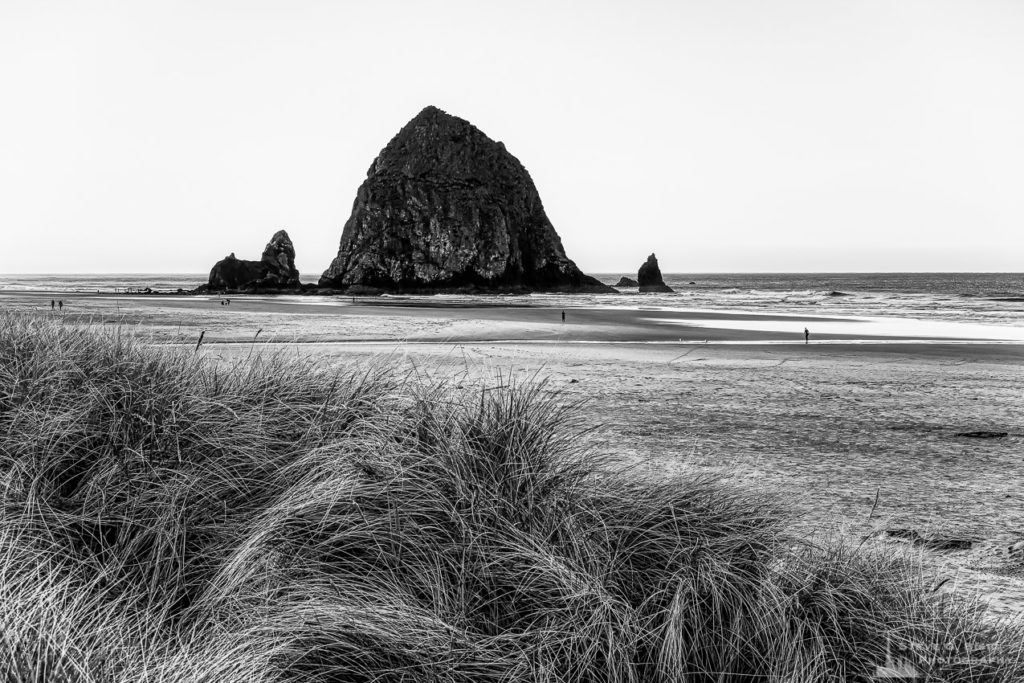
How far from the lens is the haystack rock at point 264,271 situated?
230 ft

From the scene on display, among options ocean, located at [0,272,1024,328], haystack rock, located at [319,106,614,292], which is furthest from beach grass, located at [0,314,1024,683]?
haystack rock, located at [319,106,614,292]

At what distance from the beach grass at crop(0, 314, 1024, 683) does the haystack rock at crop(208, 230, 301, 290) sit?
67.0 meters

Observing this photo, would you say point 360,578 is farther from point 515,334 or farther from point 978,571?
point 515,334

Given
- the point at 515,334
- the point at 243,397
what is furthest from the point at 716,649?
the point at 515,334

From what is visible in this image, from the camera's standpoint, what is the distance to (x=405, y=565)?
2533mm

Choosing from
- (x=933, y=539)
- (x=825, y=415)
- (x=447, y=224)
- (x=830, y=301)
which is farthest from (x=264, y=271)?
(x=933, y=539)

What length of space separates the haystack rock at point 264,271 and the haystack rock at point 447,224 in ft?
16.3

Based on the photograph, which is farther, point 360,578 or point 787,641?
point 360,578

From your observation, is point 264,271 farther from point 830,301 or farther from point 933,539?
point 933,539

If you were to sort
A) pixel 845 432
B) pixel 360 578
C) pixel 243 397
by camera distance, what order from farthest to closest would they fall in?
pixel 845 432 → pixel 243 397 → pixel 360 578

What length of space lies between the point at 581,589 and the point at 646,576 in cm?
32

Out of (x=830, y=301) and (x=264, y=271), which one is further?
(x=264, y=271)

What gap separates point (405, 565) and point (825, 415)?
20.2ft

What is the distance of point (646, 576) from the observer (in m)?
2.57
